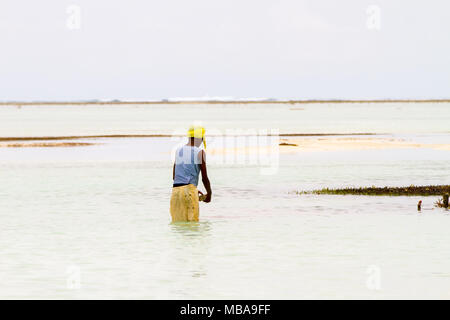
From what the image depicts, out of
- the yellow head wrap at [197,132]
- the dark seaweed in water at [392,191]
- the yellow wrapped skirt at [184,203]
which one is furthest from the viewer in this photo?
the dark seaweed in water at [392,191]

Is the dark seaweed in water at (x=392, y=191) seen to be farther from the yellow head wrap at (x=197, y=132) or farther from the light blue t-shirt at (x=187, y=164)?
the yellow head wrap at (x=197, y=132)

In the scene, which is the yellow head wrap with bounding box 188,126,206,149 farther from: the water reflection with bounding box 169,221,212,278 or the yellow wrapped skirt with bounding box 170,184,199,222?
the water reflection with bounding box 169,221,212,278

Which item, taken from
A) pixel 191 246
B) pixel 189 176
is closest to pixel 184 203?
pixel 189 176

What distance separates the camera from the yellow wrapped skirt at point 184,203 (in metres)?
17.0

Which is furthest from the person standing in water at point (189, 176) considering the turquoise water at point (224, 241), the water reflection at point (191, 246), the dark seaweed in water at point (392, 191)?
the dark seaweed in water at point (392, 191)

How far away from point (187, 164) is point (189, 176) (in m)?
0.30

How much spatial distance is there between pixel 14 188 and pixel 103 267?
1405 centimetres

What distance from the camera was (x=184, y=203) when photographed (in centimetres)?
1742

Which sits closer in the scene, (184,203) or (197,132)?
(197,132)

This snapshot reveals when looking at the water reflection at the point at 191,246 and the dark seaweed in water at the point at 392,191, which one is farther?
the dark seaweed in water at the point at 392,191

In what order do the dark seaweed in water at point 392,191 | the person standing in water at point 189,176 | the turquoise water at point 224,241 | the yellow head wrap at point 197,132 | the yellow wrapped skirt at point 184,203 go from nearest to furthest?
the turquoise water at point 224,241 < the yellow head wrap at point 197,132 < the person standing in water at point 189,176 < the yellow wrapped skirt at point 184,203 < the dark seaweed in water at point 392,191

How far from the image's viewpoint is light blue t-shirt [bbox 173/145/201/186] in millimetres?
16547

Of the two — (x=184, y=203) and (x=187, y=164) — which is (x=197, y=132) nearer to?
(x=187, y=164)
